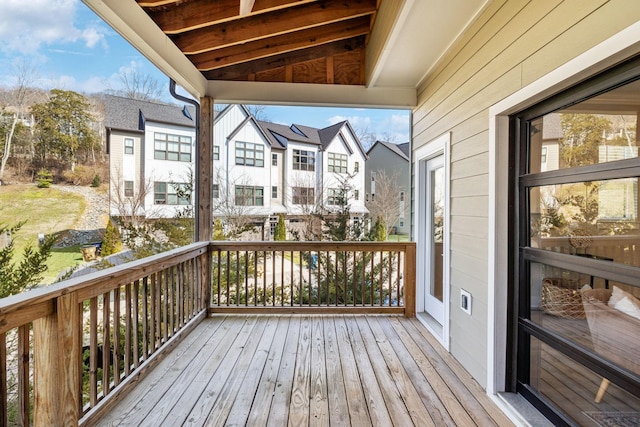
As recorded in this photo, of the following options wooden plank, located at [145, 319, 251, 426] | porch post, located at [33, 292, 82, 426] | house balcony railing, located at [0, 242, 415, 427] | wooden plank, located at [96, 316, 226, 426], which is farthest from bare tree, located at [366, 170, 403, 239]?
porch post, located at [33, 292, 82, 426]

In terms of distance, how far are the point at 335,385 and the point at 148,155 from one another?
2.33 meters

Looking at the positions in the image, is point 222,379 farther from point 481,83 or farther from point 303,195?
point 481,83

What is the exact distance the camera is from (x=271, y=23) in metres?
3.11

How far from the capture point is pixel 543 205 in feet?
6.22

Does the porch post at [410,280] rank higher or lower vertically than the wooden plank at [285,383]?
higher

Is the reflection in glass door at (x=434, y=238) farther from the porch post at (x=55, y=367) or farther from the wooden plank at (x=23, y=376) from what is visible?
the wooden plank at (x=23, y=376)

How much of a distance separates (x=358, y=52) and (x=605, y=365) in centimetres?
363

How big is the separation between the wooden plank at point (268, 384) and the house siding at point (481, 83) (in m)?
1.48

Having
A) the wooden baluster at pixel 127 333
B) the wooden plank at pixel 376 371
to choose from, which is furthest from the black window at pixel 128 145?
the wooden plank at pixel 376 371

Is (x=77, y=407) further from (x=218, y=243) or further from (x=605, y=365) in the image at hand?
(x=605, y=365)

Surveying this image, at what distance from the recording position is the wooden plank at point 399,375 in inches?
77.6

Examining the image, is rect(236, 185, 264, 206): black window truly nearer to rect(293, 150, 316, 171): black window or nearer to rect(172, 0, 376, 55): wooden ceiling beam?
rect(293, 150, 316, 171): black window

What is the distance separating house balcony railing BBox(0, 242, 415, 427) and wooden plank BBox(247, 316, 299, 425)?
79cm

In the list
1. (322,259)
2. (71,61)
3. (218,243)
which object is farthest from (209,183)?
(71,61)
